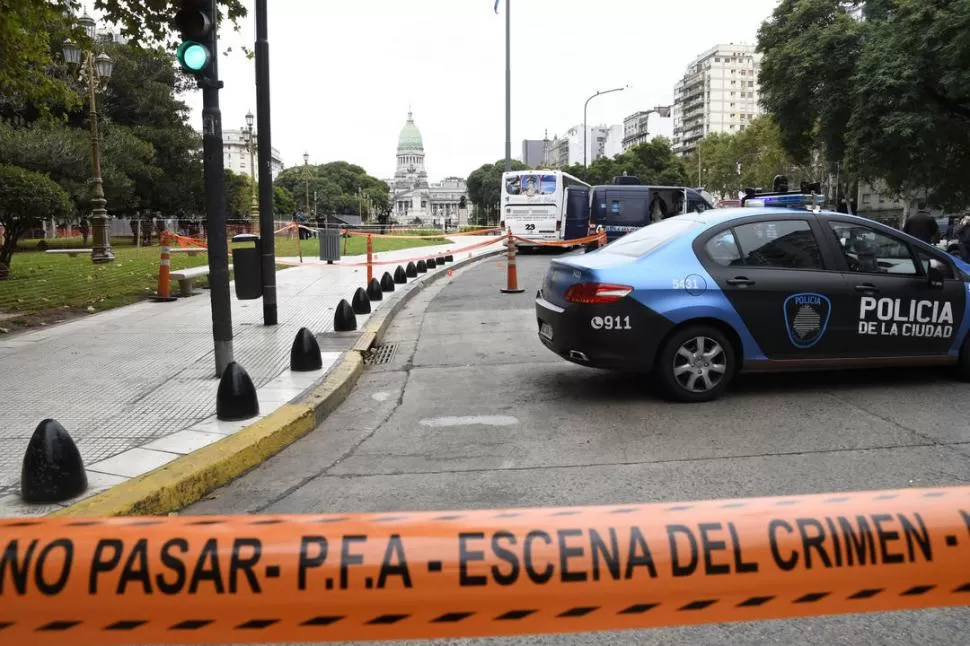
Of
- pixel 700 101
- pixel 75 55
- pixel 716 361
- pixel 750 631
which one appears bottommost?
pixel 750 631

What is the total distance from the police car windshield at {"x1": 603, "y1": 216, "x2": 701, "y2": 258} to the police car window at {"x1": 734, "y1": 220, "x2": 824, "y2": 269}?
0.43 meters

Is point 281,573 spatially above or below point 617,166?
below

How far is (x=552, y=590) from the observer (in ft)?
5.35

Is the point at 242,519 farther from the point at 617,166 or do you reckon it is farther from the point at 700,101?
the point at 700,101

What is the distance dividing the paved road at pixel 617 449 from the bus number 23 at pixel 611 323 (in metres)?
0.65

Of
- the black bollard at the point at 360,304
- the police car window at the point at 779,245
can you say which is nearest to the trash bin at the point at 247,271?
the black bollard at the point at 360,304

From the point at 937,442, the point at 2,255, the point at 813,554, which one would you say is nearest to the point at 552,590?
the point at 813,554

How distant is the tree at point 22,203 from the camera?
14.9m

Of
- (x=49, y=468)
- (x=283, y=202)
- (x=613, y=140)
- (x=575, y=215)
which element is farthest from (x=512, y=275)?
(x=613, y=140)

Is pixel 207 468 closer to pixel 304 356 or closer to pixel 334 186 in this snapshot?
pixel 304 356

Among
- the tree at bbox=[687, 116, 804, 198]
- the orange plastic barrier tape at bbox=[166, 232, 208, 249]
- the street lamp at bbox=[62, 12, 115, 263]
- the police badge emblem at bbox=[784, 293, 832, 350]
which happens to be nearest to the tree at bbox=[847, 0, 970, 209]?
the police badge emblem at bbox=[784, 293, 832, 350]

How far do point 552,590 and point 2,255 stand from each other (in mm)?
17644

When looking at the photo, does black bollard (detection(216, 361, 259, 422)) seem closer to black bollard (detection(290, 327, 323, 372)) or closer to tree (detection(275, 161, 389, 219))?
black bollard (detection(290, 327, 323, 372))

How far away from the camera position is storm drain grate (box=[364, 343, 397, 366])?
822 cm
